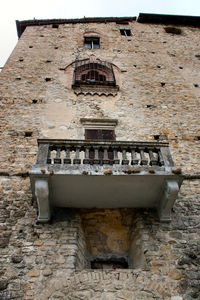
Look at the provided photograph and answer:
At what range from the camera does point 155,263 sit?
171 inches

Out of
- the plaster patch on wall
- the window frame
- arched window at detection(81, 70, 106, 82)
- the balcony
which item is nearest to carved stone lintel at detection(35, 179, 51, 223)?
the balcony

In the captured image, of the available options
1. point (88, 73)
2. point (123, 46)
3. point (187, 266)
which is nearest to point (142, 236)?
point (187, 266)

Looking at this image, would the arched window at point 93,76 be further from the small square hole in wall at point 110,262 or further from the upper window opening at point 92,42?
the small square hole in wall at point 110,262

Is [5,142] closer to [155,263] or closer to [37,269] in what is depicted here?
[37,269]

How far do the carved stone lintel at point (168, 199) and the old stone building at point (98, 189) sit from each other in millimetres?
22

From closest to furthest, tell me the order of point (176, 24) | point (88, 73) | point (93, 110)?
1. point (93, 110)
2. point (88, 73)
3. point (176, 24)

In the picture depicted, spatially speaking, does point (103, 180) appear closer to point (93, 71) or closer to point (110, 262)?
point (110, 262)

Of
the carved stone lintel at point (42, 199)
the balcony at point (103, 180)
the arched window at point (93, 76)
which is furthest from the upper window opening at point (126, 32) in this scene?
the carved stone lintel at point (42, 199)

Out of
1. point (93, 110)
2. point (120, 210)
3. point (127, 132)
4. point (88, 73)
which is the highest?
point (88, 73)

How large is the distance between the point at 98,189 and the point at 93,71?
6.85 metres

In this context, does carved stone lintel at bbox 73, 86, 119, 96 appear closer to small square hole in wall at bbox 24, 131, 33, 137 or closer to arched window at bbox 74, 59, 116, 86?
arched window at bbox 74, 59, 116, 86

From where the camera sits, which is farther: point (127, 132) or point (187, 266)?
point (127, 132)

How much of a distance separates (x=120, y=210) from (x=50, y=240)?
5.43 feet

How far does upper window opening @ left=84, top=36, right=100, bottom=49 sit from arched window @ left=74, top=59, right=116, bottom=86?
6.78ft
